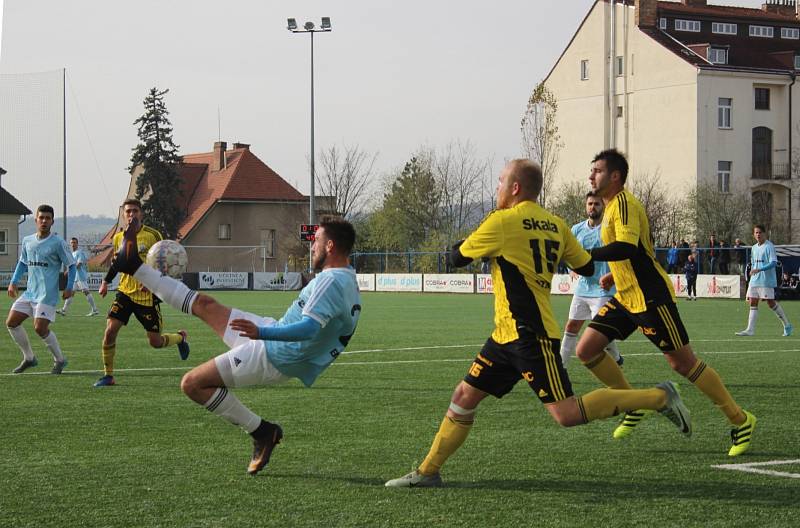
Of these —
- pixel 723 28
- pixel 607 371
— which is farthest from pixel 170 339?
pixel 723 28

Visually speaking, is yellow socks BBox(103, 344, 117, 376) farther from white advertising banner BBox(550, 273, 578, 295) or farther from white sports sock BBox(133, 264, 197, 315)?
white advertising banner BBox(550, 273, 578, 295)

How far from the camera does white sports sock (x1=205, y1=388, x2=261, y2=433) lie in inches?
275

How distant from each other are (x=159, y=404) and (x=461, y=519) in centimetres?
548

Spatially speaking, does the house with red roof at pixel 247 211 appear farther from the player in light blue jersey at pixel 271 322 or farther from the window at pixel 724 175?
the player in light blue jersey at pixel 271 322

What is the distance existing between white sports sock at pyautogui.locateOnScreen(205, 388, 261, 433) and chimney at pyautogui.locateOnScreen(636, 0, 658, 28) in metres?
55.0

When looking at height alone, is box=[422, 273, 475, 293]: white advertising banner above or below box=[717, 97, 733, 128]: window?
below

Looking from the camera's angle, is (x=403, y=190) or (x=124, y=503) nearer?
Answer: (x=124, y=503)

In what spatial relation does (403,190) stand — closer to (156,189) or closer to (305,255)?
(305,255)

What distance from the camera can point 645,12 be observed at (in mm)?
58656

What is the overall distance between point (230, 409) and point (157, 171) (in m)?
69.3

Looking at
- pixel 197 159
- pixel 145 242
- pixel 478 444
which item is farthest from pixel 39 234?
pixel 197 159

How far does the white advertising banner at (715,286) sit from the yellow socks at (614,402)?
33278 millimetres

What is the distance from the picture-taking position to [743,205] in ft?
169

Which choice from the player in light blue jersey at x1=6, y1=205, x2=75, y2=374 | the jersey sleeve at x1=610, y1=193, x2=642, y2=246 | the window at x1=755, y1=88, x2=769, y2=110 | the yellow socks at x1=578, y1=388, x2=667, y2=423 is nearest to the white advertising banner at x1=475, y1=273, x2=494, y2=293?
the window at x1=755, y1=88, x2=769, y2=110
